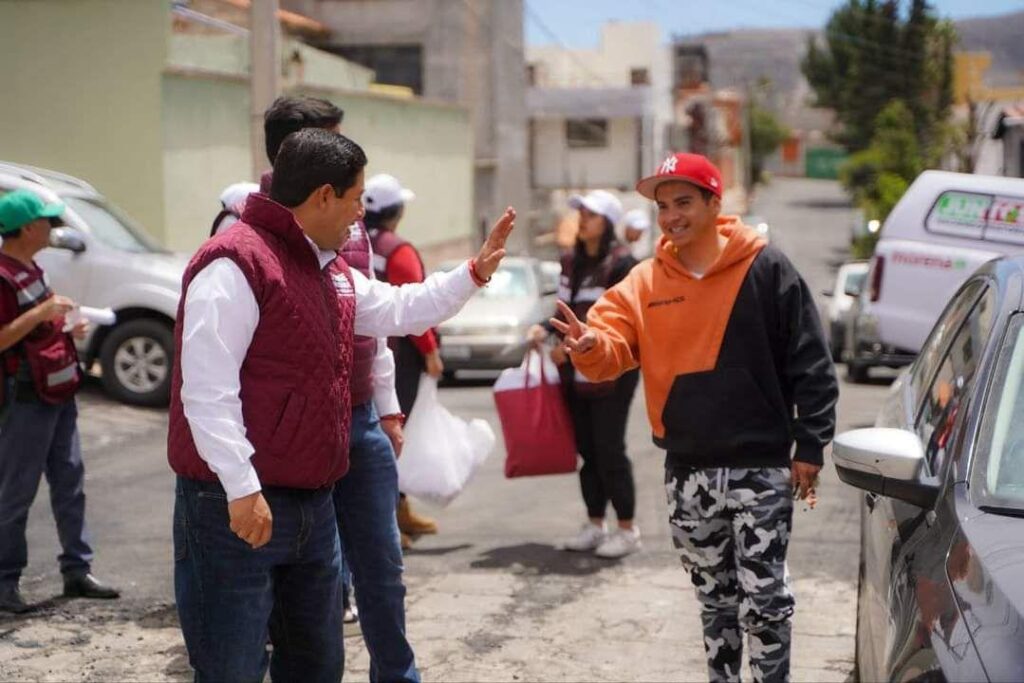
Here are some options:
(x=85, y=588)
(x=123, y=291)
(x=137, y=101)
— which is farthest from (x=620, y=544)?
(x=137, y=101)

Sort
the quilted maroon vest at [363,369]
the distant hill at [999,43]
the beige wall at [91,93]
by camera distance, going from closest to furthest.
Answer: the quilted maroon vest at [363,369] → the beige wall at [91,93] → the distant hill at [999,43]

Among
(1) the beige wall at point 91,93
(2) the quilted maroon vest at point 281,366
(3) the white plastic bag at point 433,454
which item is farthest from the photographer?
(1) the beige wall at point 91,93

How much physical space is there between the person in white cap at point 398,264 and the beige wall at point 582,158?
43.1 meters

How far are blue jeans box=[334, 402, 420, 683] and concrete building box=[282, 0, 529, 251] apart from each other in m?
28.7

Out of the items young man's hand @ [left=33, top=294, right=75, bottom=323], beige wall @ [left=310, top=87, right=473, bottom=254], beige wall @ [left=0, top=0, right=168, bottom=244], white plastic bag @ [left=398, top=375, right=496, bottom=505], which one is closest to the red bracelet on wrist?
young man's hand @ [left=33, top=294, right=75, bottom=323]

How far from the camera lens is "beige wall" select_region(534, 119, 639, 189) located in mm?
50562

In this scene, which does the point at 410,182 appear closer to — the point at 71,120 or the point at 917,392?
the point at 71,120

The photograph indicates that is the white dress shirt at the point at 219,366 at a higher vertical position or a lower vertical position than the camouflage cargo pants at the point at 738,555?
higher

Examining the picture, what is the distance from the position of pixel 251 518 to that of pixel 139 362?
984cm

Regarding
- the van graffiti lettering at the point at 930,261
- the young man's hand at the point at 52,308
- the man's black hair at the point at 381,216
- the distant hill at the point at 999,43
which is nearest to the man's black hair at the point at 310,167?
the young man's hand at the point at 52,308

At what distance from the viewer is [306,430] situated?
143 inches

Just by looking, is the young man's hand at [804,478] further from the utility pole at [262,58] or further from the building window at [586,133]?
the building window at [586,133]

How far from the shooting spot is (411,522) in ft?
26.2

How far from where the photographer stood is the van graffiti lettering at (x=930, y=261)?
1201cm
